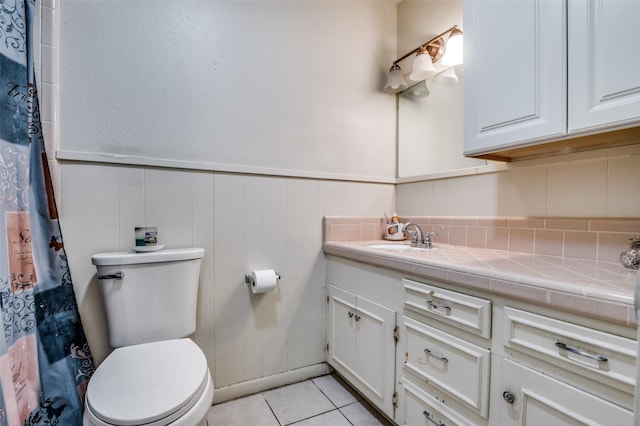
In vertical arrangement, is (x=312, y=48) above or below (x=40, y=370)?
above

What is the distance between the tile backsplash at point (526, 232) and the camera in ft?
3.65

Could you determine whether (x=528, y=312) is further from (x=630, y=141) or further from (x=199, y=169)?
(x=199, y=169)

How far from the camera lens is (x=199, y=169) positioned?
5.00 ft

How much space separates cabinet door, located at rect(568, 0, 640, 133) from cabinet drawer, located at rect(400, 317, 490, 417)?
79 centimetres

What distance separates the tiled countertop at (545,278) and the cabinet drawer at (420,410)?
449 millimetres

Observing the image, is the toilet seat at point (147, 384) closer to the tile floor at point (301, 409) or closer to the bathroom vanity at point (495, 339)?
the tile floor at point (301, 409)

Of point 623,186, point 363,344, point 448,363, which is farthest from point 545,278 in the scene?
point 363,344

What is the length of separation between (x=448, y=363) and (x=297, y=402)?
92 cm

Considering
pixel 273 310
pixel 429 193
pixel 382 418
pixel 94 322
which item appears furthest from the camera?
pixel 429 193

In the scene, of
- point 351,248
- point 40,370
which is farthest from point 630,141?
point 40,370

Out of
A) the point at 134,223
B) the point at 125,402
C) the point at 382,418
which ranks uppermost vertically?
the point at 134,223

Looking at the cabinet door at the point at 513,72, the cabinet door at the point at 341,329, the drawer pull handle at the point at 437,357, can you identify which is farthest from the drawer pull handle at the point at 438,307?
the cabinet door at the point at 513,72

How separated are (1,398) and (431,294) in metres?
1.39

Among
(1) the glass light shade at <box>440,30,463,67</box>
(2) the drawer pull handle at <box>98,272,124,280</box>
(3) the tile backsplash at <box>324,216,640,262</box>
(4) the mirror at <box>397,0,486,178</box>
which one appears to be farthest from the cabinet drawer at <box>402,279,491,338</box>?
(1) the glass light shade at <box>440,30,463,67</box>
